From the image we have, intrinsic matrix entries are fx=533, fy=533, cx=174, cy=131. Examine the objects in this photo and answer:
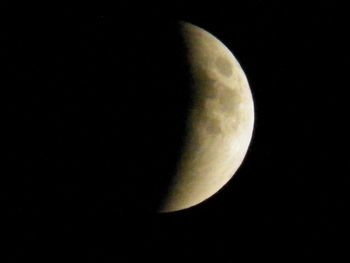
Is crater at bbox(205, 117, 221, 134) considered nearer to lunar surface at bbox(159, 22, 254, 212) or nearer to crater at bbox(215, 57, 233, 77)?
lunar surface at bbox(159, 22, 254, 212)

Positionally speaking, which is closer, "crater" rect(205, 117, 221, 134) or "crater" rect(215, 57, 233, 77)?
"crater" rect(205, 117, 221, 134)

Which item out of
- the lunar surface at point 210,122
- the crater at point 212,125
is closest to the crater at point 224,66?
the lunar surface at point 210,122

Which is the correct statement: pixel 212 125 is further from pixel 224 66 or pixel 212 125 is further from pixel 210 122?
pixel 224 66

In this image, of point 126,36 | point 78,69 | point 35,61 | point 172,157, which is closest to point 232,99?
point 172,157

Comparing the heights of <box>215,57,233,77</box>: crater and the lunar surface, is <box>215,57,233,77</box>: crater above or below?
above

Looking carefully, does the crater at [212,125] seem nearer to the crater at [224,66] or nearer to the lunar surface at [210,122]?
the lunar surface at [210,122]

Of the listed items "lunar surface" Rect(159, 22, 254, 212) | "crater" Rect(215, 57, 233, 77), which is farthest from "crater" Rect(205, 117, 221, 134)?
"crater" Rect(215, 57, 233, 77)

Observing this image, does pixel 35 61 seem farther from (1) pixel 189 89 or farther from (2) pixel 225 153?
(2) pixel 225 153
